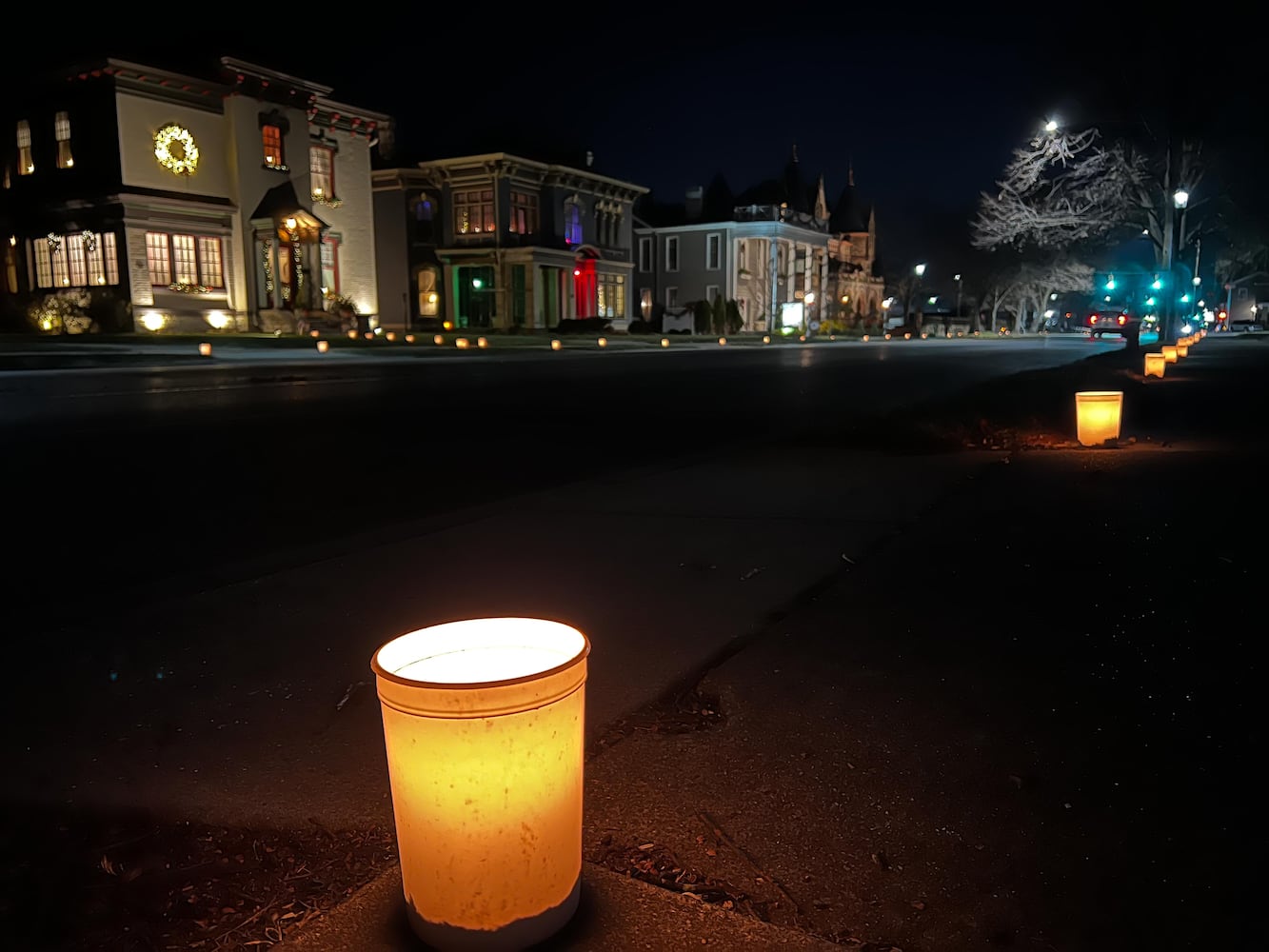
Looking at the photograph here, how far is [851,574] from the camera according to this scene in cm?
541

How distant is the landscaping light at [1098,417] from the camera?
390 inches

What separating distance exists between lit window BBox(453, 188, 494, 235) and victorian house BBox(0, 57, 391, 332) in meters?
11.3

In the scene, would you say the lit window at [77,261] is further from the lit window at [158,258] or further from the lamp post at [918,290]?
the lamp post at [918,290]

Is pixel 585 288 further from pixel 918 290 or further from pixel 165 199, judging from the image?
pixel 918 290

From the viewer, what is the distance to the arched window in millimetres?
49219

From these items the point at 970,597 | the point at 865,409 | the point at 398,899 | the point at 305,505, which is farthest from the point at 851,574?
the point at 865,409

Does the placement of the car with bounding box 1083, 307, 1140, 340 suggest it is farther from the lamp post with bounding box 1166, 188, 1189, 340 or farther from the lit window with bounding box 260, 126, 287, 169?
the lit window with bounding box 260, 126, 287, 169

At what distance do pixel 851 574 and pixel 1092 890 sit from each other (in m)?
2.92

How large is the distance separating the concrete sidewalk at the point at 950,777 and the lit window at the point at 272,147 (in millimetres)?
32962

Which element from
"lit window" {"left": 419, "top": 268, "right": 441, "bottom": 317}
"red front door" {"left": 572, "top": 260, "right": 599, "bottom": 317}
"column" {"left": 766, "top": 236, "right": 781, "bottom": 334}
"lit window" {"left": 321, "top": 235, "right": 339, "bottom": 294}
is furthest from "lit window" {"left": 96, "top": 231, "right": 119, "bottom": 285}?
"column" {"left": 766, "top": 236, "right": 781, "bottom": 334}

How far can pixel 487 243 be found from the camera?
4609 cm

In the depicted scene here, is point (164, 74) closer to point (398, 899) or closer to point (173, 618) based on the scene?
point (173, 618)

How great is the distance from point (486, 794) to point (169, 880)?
1104 millimetres

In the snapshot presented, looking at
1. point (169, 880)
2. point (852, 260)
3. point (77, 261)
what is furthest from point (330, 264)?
point (852, 260)
